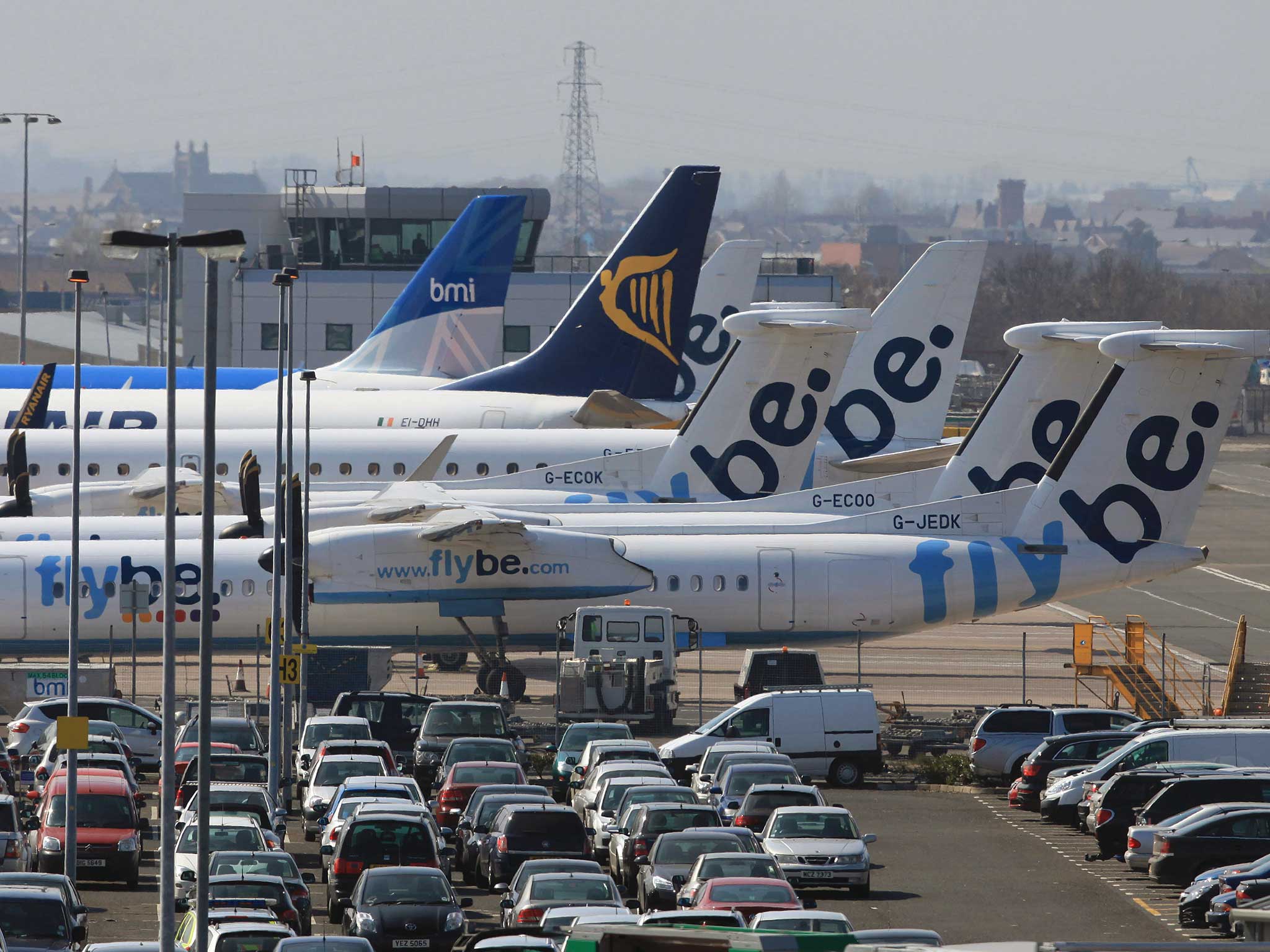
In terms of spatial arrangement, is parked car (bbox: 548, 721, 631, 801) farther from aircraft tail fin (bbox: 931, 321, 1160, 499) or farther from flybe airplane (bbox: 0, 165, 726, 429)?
flybe airplane (bbox: 0, 165, 726, 429)

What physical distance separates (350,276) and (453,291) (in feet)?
74.9

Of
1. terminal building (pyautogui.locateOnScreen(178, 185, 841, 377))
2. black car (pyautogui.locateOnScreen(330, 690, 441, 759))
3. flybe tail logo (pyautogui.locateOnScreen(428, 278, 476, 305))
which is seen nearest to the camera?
black car (pyautogui.locateOnScreen(330, 690, 441, 759))

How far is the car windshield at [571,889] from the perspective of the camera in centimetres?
2030

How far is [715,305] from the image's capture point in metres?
69.6

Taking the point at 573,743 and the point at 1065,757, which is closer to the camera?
the point at 1065,757

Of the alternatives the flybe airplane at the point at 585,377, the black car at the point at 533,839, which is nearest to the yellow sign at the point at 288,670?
the black car at the point at 533,839

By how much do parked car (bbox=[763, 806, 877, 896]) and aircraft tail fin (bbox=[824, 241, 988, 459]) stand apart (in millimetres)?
29968

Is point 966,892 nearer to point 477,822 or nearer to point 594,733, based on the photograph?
point 477,822

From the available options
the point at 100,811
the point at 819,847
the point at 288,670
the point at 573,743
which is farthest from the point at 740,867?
the point at 573,743

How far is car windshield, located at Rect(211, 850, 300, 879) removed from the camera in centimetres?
2142

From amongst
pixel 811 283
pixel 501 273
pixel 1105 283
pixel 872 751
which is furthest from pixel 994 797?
pixel 1105 283

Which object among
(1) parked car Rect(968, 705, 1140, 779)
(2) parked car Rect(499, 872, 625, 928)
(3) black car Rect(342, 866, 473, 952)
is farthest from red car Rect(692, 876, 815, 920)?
(1) parked car Rect(968, 705, 1140, 779)

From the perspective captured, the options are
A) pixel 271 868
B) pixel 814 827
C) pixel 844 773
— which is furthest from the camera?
pixel 844 773

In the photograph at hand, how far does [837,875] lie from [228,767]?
35.0 feet
